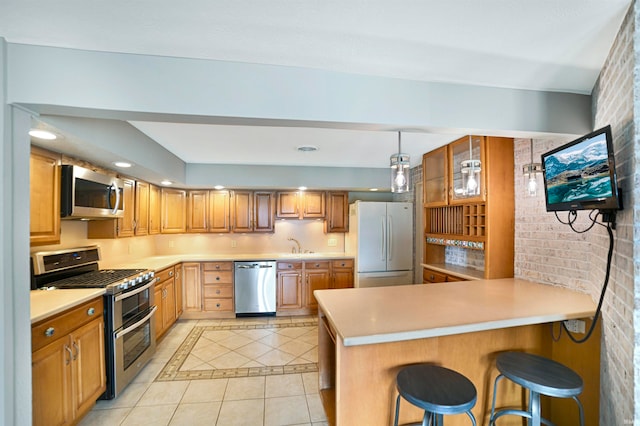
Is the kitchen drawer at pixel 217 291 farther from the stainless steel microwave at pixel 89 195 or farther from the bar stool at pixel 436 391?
the bar stool at pixel 436 391

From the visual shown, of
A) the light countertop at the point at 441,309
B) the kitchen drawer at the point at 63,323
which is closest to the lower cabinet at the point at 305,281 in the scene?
the light countertop at the point at 441,309

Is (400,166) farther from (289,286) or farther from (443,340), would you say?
(289,286)

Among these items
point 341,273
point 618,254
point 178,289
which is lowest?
point 178,289

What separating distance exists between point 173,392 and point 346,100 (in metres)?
2.78

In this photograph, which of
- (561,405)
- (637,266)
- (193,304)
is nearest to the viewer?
(637,266)

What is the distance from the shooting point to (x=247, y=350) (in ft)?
10.4

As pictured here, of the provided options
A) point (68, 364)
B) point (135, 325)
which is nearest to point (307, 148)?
point (135, 325)

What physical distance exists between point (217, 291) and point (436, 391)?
3564mm

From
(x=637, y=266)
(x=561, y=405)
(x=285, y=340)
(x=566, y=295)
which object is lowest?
(x=285, y=340)

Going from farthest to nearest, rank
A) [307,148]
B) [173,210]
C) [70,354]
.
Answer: [173,210] < [307,148] < [70,354]

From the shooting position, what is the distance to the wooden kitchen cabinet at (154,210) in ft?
12.3

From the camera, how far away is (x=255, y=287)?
422 cm

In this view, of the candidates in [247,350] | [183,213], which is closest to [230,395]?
[247,350]

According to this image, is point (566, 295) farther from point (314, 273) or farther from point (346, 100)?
point (314, 273)
